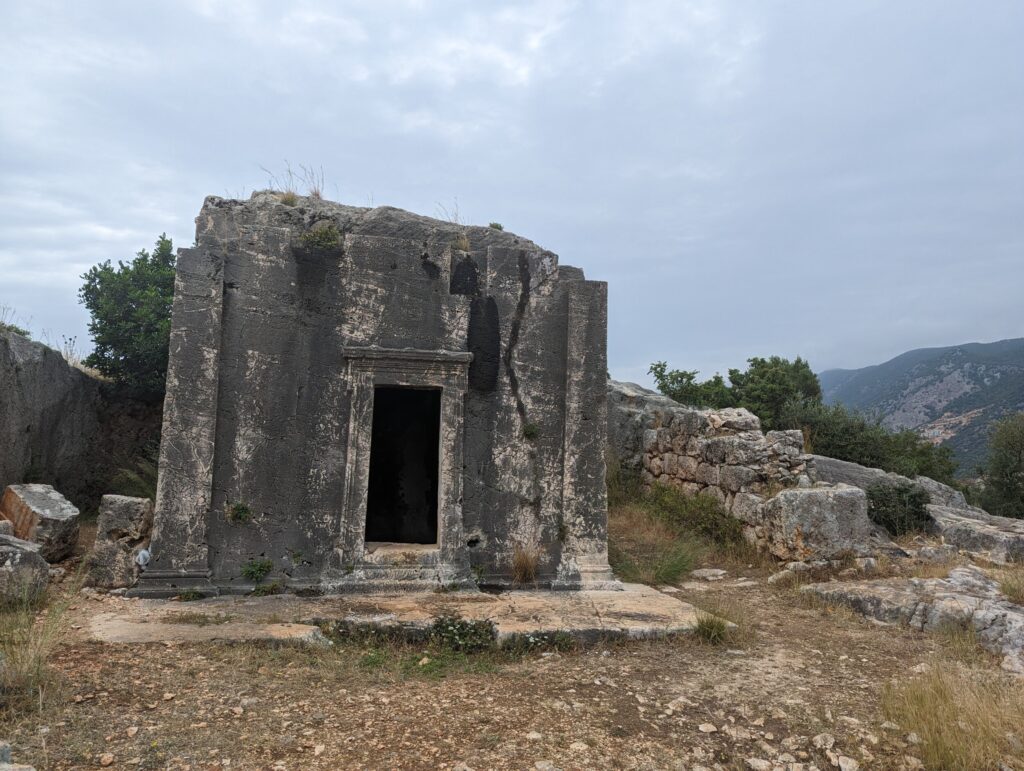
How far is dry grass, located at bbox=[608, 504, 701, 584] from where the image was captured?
7.48 meters

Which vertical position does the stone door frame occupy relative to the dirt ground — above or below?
above

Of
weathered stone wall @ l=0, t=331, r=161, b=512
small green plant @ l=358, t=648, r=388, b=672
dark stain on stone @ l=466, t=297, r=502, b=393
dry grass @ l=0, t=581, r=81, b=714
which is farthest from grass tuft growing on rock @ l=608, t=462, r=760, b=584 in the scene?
weathered stone wall @ l=0, t=331, r=161, b=512

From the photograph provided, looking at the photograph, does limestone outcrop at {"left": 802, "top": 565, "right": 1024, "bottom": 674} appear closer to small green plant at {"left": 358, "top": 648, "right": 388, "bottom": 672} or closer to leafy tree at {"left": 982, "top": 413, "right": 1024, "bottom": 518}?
small green plant at {"left": 358, "top": 648, "right": 388, "bottom": 672}

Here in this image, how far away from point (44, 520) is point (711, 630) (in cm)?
637

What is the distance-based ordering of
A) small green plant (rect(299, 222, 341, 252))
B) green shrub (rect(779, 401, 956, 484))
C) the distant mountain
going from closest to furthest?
small green plant (rect(299, 222, 341, 252)), green shrub (rect(779, 401, 956, 484)), the distant mountain

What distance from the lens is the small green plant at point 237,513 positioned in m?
6.19

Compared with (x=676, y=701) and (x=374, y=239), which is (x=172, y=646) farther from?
(x=374, y=239)

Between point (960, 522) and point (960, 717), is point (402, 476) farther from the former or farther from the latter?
point (960, 522)

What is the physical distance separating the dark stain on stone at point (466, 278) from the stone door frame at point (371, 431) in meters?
0.69

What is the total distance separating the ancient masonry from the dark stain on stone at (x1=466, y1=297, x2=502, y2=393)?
0.02 m

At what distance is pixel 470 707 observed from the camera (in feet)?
12.7

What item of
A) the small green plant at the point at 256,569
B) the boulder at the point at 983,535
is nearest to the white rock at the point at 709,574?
the boulder at the point at 983,535

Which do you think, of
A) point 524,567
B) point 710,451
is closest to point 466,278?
point 524,567

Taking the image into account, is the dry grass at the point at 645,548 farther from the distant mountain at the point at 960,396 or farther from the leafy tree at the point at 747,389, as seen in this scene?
the distant mountain at the point at 960,396
